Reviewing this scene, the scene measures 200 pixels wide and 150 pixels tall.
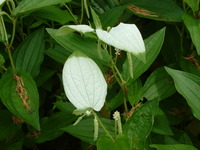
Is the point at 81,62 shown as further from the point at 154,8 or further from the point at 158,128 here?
the point at 154,8

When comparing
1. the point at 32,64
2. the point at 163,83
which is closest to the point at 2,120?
the point at 32,64

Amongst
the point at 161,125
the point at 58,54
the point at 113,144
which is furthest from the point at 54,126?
the point at 113,144

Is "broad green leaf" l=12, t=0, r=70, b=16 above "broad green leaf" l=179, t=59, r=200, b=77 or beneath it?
above

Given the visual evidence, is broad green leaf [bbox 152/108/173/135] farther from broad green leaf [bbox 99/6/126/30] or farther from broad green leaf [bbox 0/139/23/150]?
broad green leaf [bbox 0/139/23/150]

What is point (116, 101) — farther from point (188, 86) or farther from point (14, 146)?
point (14, 146)

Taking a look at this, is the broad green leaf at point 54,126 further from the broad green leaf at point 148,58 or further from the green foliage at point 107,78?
the broad green leaf at point 148,58

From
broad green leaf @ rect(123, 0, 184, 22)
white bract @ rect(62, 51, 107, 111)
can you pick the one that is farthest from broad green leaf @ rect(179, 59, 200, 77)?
white bract @ rect(62, 51, 107, 111)
